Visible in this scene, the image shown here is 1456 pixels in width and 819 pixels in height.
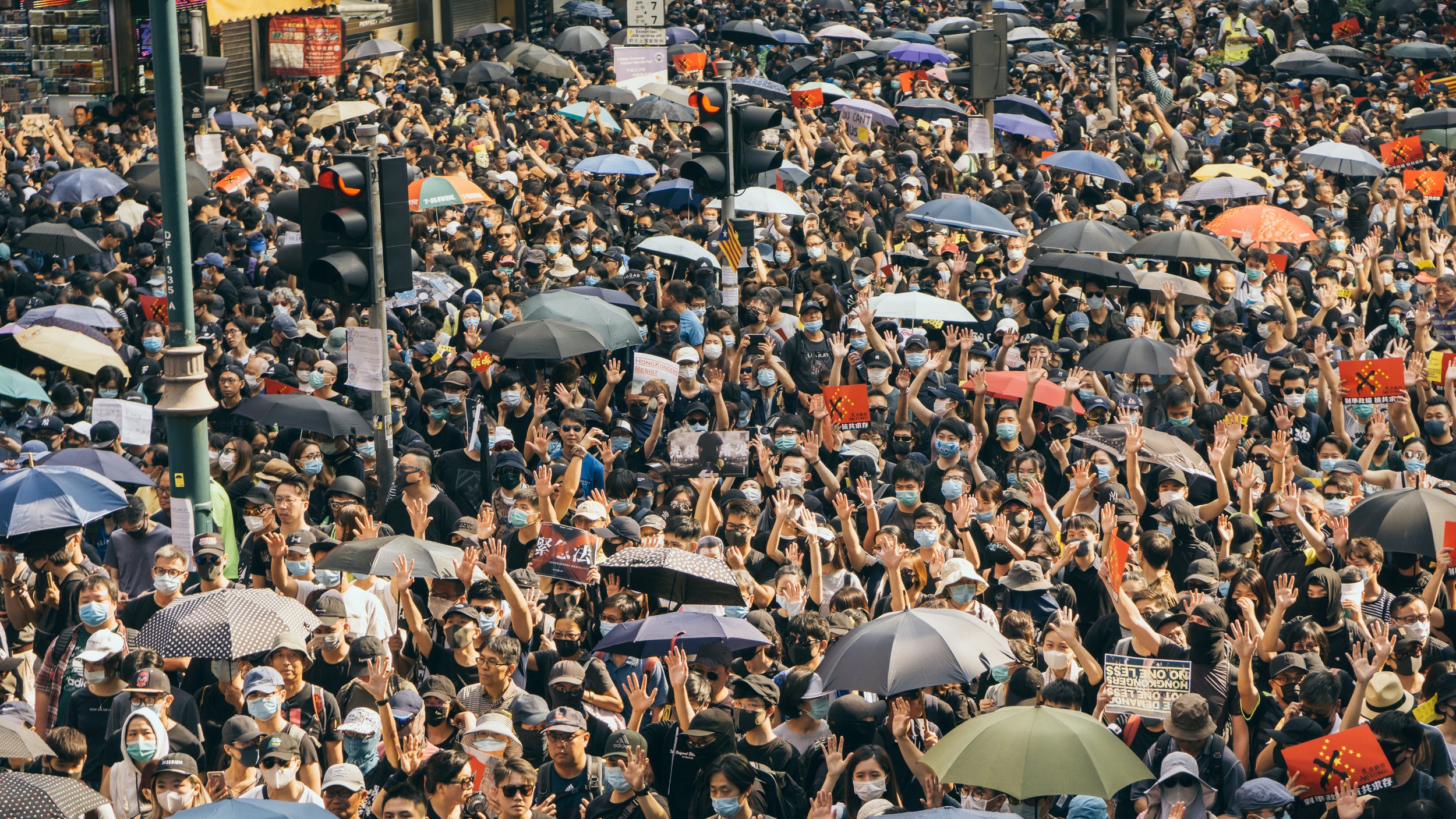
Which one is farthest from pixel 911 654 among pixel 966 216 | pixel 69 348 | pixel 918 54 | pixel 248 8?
pixel 248 8

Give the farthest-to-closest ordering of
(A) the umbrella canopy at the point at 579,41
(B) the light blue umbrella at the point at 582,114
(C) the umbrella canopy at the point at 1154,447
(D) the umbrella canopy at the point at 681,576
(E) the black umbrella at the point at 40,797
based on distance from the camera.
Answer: (A) the umbrella canopy at the point at 579,41, (B) the light blue umbrella at the point at 582,114, (C) the umbrella canopy at the point at 1154,447, (D) the umbrella canopy at the point at 681,576, (E) the black umbrella at the point at 40,797

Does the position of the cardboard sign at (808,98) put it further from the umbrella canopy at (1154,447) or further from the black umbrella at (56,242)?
the umbrella canopy at (1154,447)

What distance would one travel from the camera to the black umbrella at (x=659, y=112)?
2372 cm

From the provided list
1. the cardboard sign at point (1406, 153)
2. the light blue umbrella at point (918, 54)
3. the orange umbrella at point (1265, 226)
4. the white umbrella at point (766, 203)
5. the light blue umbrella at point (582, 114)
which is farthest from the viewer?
the light blue umbrella at point (918, 54)

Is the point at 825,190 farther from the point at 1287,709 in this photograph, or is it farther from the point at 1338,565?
the point at 1287,709

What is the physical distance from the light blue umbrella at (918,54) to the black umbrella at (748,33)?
12.4 ft

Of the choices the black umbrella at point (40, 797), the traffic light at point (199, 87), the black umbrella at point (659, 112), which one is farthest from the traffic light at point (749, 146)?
the black umbrella at point (659, 112)

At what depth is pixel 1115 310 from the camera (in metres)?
14.1

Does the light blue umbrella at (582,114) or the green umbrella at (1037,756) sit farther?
the light blue umbrella at (582,114)

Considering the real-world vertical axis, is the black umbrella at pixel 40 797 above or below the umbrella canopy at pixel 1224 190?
below

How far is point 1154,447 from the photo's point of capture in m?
10.7

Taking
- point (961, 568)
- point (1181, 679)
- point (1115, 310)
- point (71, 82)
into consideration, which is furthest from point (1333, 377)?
point (71, 82)

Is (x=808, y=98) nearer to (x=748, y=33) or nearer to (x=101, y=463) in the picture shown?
(x=748, y=33)

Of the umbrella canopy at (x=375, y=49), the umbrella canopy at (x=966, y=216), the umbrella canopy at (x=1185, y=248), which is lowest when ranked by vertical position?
the umbrella canopy at (x=1185, y=248)
